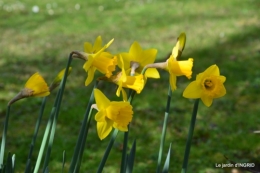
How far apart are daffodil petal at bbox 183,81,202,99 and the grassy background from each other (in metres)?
2.15

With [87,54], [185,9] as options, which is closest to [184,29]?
[185,9]

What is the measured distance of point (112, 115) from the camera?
1117mm

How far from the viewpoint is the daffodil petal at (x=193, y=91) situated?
1.13m

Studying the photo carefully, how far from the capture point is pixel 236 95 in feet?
15.3

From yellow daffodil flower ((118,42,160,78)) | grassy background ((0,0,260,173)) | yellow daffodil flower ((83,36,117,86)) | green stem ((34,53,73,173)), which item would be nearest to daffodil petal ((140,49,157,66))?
yellow daffodil flower ((118,42,160,78))

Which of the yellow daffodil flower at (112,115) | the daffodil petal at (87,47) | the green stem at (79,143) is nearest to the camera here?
the yellow daffodil flower at (112,115)

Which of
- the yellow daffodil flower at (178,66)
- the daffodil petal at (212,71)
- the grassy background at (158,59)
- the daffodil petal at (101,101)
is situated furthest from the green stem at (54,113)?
the grassy background at (158,59)

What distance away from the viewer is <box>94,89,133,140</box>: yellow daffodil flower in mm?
1103

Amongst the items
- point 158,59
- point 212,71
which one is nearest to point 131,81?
point 212,71

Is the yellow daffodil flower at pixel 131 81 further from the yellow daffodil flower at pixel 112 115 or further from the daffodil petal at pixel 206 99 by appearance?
the daffodil petal at pixel 206 99

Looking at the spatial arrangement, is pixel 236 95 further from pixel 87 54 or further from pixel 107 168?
pixel 87 54

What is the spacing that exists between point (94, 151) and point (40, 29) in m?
4.97

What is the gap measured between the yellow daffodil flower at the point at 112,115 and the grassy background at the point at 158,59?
209cm

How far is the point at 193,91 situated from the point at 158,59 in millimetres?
4852
